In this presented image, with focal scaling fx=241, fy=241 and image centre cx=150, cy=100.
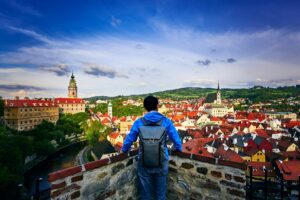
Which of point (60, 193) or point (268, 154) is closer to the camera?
point (60, 193)

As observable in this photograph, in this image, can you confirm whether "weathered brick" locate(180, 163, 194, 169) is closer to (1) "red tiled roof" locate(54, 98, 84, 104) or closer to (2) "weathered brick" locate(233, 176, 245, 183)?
(2) "weathered brick" locate(233, 176, 245, 183)

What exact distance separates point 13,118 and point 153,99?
4407 cm

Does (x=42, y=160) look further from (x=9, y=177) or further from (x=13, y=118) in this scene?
(x=13, y=118)

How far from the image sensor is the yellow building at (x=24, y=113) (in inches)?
1592

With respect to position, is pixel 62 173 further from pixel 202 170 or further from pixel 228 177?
pixel 228 177

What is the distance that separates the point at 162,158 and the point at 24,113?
1774 inches

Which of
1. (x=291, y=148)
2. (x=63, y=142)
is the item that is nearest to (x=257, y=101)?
(x=291, y=148)

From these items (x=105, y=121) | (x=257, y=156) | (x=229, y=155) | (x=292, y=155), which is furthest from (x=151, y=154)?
(x=105, y=121)

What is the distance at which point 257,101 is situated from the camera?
13150cm

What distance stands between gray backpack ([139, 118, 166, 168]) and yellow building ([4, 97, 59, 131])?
43651 mm

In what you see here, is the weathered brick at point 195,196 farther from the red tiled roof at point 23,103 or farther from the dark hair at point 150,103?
the red tiled roof at point 23,103

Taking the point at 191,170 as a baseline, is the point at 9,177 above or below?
below

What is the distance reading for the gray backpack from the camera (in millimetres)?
2562

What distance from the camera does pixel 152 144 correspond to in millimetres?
2557
